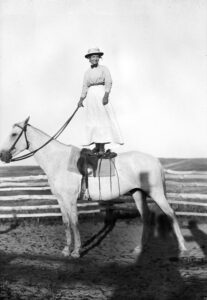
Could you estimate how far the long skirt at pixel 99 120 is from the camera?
7258 mm

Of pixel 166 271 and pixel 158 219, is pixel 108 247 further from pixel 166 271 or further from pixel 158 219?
pixel 166 271

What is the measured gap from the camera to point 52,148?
7195mm

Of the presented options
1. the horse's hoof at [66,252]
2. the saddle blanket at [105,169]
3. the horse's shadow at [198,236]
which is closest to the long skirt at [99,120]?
the saddle blanket at [105,169]

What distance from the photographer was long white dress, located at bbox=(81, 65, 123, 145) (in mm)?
7234

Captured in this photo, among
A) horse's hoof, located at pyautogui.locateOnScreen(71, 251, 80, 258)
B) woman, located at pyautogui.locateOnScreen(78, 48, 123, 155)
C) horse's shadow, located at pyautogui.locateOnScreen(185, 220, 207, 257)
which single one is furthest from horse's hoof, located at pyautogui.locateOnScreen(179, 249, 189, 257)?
woman, located at pyautogui.locateOnScreen(78, 48, 123, 155)

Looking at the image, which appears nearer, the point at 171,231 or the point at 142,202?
the point at 142,202

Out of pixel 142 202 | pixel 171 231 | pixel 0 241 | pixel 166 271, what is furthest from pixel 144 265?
pixel 0 241

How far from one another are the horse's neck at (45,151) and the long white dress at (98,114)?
69cm

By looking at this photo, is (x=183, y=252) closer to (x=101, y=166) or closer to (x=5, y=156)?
(x=101, y=166)

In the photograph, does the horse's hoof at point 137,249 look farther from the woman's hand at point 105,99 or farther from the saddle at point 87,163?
the woman's hand at point 105,99

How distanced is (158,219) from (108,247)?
4.17ft

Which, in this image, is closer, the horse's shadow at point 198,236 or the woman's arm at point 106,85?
the woman's arm at point 106,85

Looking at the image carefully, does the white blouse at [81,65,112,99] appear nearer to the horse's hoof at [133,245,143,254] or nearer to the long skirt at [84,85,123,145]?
the long skirt at [84,85,123,145]

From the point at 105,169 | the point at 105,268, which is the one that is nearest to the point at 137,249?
the point at 105,268
